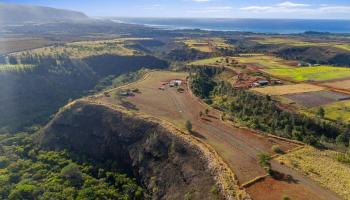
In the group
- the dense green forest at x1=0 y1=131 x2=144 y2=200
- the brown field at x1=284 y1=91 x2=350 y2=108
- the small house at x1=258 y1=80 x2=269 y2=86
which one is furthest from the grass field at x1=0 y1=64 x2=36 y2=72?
the brown field at x1=284 y1=91 x2=350 y2=108

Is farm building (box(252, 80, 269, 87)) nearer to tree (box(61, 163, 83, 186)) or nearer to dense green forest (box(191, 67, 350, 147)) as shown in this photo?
dense green forest (box(191, 67, 350, 147))

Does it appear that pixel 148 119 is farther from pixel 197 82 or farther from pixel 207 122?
pixel 197 82

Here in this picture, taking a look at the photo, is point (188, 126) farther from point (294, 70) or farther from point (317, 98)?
point (294, 70)

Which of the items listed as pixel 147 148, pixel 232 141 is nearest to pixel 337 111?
pixel 232 141

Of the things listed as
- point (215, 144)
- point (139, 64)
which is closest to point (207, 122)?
point (215, 144)

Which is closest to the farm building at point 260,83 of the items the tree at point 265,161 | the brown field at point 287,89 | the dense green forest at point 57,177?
the brown field at point 287,89

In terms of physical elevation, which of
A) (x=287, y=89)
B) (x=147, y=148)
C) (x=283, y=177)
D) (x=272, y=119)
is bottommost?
(x=147, y=148)
